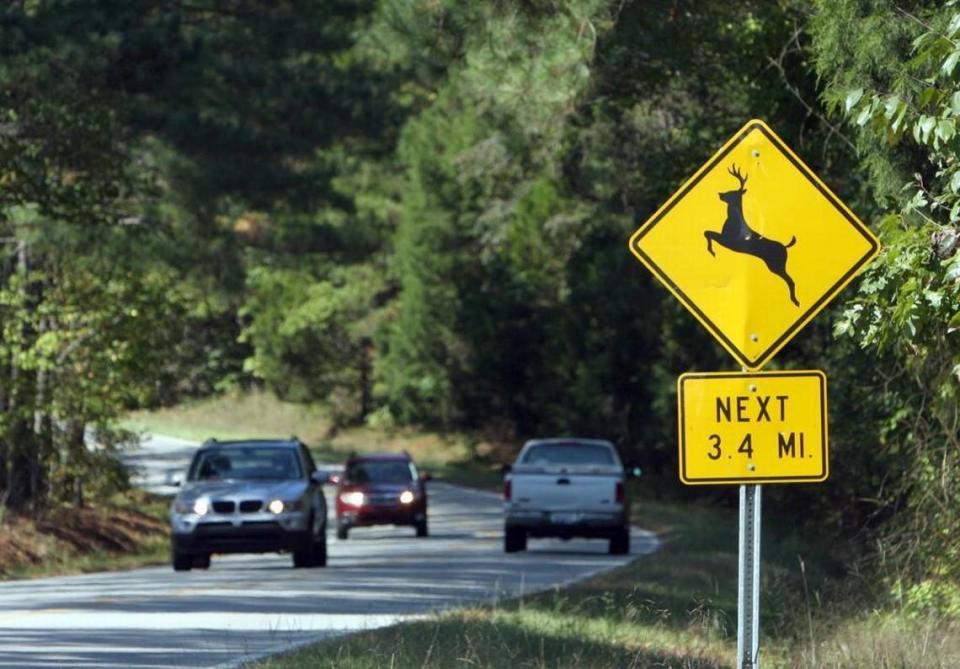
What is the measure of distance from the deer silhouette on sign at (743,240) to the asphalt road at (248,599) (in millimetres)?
5237

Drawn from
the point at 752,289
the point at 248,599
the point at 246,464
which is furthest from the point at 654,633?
the point at 246,464

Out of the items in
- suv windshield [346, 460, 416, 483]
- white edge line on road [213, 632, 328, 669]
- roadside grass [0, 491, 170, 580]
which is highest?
suv windshield [346, 460, 416, 483]

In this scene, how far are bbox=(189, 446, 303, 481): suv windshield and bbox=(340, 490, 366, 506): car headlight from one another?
40.8 feet

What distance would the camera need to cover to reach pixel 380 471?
3884cm

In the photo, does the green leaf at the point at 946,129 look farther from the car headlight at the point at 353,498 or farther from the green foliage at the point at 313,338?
the green foliage at the point at 313,338

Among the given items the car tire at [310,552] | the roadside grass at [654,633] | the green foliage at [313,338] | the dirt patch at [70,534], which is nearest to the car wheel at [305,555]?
the car tire at [310,552]

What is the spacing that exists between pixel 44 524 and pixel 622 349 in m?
26.1

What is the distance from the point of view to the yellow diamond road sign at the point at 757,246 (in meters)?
9.98

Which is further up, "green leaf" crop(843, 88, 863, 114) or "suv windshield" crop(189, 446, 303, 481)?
"green leaf" crop(843, 88, 863, 114)

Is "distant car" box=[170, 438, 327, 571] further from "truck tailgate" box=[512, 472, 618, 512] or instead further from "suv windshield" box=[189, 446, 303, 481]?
"truck tailgate" box=[512, 472, 618, 512]

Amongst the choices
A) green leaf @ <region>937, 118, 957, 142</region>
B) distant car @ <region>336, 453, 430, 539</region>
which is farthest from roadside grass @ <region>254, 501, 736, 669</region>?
distant car @ <region>336, 453, 430, 539</region>

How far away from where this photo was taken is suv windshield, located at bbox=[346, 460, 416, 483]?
126ft

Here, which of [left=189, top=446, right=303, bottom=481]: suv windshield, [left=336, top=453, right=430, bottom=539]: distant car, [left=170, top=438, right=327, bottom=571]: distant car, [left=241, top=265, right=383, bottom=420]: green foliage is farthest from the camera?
[left=241, top=265, right=383, bottom=420]: green foliage

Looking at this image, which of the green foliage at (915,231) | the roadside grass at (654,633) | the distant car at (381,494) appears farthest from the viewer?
the distant car at (381,494)
